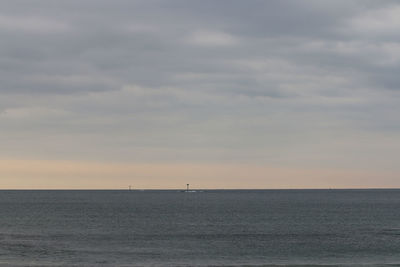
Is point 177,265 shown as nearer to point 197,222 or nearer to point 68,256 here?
point 68,256

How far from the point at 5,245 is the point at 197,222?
73062 millimetres

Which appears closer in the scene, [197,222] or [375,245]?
[375,245]

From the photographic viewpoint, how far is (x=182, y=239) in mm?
122000

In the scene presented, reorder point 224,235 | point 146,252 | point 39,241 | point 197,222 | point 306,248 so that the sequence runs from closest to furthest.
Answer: point 146,252
point 306,248
point 39,241
point 224,235
point 197,222

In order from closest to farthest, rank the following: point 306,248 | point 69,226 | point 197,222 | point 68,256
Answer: point 68,256
point 306,248
point 69,226
point 197,222

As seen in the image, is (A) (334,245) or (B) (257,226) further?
(B) (257,226)

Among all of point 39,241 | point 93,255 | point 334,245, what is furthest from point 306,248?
point 39,241

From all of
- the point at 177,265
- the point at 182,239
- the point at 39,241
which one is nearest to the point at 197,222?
the point at 182,239

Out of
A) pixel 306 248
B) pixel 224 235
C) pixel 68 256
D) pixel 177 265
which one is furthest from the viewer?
pixel 224 235

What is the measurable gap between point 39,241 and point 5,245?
10.4 m

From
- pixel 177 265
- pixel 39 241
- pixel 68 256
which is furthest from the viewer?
pixel 39 241

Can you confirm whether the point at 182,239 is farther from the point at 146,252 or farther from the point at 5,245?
the point at 5,245

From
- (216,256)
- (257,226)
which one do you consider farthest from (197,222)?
(216,256)

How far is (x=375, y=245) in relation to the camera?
365 feet
